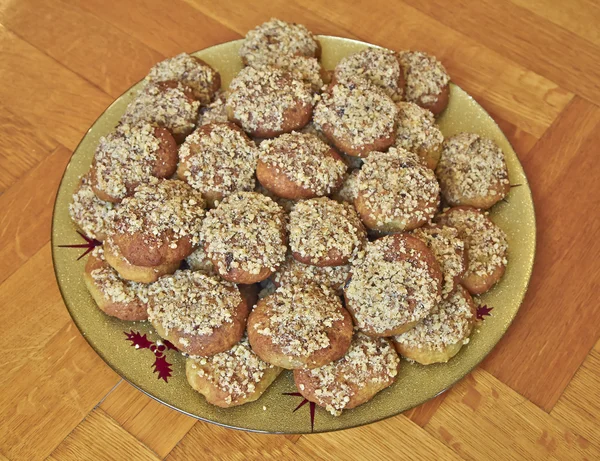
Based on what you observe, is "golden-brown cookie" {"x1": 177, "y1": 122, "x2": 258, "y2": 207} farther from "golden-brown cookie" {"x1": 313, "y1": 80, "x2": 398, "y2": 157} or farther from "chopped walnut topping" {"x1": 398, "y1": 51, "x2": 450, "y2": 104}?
"chopped walnut topping" {"x1": 398, "y1": 51, "x2": 450, "y2": 104}

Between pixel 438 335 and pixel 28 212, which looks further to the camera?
pixel 28 212

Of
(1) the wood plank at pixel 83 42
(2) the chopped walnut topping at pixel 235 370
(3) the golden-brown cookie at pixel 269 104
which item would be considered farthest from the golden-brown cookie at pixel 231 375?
(1) the wood plank at pixel 83 42

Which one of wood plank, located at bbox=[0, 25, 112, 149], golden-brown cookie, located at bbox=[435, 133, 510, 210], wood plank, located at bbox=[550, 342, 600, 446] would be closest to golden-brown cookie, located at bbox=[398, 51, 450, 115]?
golden-brown cookie, located at bbox=[435, 133, 510, 210]

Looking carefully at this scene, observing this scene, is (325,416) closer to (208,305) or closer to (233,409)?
(233,409)

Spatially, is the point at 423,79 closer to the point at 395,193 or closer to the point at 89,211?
the point at 395,193

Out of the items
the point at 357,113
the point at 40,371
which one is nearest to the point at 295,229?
the point at 357,113

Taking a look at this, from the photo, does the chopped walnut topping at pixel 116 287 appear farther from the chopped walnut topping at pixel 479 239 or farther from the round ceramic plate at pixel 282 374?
the chopped walnut topping at pixel 479 239
